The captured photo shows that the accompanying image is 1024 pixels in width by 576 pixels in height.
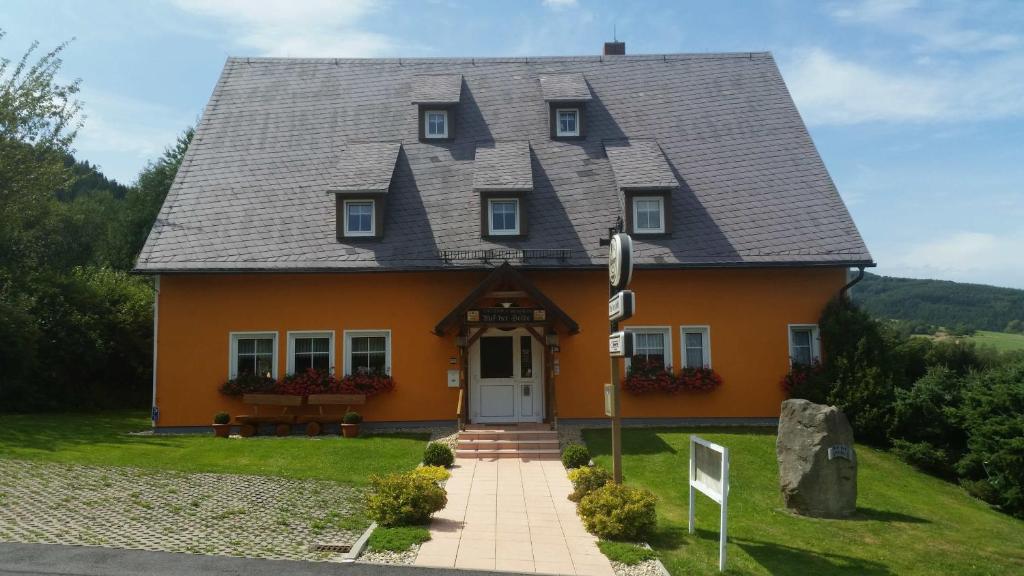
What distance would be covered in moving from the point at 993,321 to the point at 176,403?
42.6 metres

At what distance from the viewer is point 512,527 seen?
10086 mm

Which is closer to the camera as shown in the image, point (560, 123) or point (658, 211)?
point (658, 211)

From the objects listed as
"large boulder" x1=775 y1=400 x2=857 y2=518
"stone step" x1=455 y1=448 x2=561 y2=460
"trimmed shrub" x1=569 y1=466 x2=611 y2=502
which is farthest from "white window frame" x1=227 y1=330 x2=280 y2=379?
"large boulder" x1=775 y1=400 x2=857 y2=518

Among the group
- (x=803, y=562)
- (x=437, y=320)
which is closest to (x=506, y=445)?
(x=437, y=320)

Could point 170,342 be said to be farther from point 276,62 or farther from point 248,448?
point 276,62

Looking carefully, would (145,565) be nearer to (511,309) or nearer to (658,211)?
(511,309)

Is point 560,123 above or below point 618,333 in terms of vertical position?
above

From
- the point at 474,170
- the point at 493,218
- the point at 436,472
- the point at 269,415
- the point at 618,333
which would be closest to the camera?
the point at 618,333

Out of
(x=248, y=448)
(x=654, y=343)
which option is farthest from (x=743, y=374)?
(x=248, y=448)

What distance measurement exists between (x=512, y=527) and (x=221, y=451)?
7.66 m

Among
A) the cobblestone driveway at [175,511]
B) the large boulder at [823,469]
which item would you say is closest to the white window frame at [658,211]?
the large boulder at [823,469]

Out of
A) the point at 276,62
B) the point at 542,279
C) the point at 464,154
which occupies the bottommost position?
the point at 542,279

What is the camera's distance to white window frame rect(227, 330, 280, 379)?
17828mm

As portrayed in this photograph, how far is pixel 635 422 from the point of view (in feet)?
58.9
